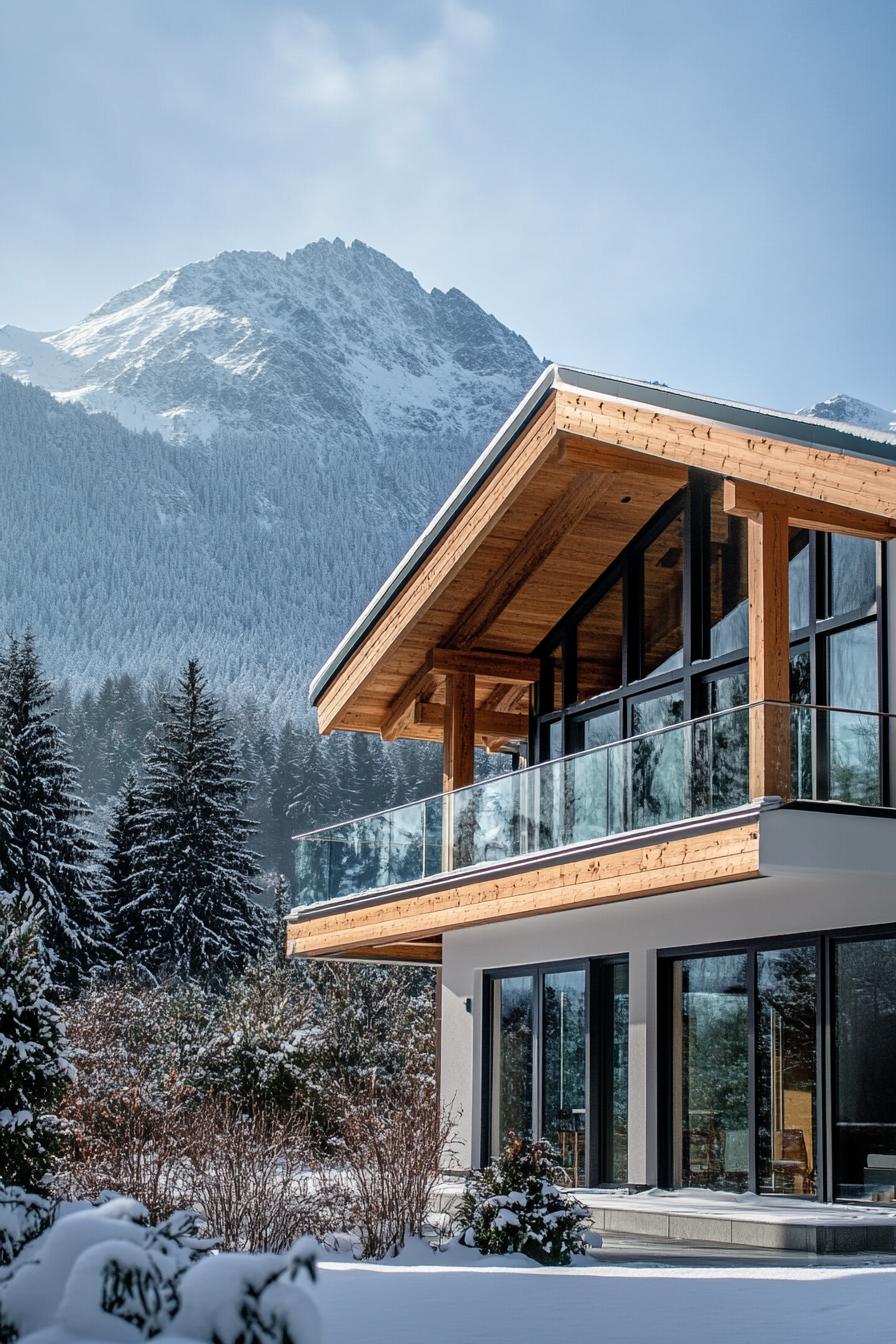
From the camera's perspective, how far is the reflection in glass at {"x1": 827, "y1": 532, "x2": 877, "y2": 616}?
1377 centimetres

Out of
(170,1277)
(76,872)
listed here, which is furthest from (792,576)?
(76,872)

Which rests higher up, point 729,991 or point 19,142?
point 19,142

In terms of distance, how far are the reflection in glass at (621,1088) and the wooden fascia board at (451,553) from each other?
471 cm

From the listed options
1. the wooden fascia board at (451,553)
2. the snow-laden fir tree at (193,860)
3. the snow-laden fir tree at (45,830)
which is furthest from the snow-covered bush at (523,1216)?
the snow-laden fir tree at (193,860)

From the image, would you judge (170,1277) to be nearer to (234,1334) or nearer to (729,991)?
(234,1334)

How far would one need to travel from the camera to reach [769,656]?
496 inches

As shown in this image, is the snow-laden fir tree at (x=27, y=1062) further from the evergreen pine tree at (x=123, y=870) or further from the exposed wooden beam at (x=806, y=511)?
the evergreen pine tree at (x=123, y=870)

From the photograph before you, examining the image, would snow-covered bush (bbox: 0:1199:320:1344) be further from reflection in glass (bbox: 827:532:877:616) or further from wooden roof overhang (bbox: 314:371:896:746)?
reflection in glass (bbox: 827:532:877:616)

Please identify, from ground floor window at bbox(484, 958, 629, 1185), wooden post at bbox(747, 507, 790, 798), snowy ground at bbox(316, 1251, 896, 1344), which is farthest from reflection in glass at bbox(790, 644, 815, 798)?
ground floor window at bbox(484, 958, 629, 1185)

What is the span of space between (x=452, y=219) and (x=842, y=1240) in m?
33.8

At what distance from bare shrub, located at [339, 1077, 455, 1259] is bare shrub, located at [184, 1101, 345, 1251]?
0.27 metres

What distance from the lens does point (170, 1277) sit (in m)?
4.84

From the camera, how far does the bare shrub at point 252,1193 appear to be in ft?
35.9

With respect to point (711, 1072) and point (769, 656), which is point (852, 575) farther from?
point (711, 1072)
